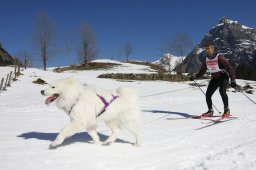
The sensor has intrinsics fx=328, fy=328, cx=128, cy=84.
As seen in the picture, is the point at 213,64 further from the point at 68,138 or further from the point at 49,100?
the point at 49,100

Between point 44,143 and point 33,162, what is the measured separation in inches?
52.1

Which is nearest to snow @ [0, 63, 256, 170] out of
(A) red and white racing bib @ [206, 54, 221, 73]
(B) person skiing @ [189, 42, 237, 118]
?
(B) person skiing @ [189, 42, 237, 118]

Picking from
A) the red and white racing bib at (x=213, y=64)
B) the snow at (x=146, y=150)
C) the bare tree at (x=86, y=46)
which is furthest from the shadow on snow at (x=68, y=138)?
the bare tree at (x=86, y=46)

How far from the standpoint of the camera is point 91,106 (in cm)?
566

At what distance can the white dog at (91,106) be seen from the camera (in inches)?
217

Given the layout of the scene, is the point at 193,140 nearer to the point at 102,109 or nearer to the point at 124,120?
the point at 124,120

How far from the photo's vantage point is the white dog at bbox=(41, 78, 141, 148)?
217 inches

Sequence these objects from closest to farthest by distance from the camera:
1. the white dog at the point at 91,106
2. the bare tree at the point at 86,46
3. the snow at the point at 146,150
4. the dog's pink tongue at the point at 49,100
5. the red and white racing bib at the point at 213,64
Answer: the snow at the point at 146,150 < the white dog at the point at 91,106 < the dog's pink tongue at the point at 49,100 < the red and white racing bib at the point at 213,64 < the bare tree at the point at 86,46

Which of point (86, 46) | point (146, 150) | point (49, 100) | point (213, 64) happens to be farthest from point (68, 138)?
point (86, 46)

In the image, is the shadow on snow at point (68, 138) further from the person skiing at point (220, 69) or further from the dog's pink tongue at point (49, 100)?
the person skiing at point (220, 69)

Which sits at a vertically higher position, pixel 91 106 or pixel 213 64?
pixel 213 64

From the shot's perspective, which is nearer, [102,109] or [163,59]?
[102,109]

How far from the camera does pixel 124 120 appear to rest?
6.02 m

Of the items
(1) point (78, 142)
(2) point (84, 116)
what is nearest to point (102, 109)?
(2) point (84, 116)
